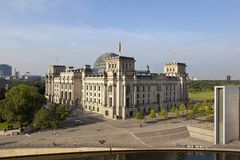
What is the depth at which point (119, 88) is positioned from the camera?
103000mm

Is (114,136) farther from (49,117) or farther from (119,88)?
(119,88)

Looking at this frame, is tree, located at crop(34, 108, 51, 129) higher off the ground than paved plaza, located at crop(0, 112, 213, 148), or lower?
higher

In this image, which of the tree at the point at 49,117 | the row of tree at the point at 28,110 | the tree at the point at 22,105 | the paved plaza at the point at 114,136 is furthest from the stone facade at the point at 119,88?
Result: the tree at the point at 22,105

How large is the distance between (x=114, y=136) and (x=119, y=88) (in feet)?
102

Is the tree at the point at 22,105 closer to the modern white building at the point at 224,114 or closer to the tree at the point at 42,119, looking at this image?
the tree at the point at 42,119

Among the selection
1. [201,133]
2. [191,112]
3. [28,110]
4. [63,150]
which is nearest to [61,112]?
[28,110]

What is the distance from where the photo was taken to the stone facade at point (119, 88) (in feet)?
342

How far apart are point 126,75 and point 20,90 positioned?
1450 inches

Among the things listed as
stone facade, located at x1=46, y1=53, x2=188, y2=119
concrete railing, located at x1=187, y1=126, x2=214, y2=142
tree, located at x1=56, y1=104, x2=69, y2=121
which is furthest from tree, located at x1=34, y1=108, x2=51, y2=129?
concrete railing, located at x1=187, y1=126, x2=214, y2=142

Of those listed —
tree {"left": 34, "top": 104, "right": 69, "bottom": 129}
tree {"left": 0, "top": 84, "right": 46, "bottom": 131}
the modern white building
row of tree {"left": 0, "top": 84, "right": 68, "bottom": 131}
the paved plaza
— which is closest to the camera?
the modern white building

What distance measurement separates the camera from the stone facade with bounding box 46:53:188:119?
104m

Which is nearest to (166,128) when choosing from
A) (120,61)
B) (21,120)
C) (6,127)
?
(120,61)

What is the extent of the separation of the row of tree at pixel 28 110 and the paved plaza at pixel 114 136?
3575 millimetres

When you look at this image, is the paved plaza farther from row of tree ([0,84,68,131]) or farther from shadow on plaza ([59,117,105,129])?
row of tree ([0,84,68,131])
